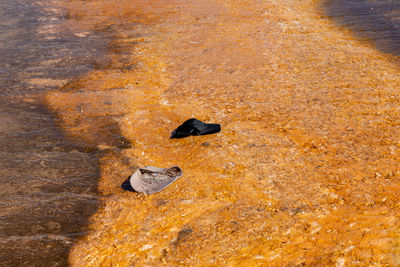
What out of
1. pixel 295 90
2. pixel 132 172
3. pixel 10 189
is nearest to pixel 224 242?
pixel 132 172

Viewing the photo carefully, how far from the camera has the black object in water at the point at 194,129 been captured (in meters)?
4.45

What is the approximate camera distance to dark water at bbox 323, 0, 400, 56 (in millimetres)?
7746

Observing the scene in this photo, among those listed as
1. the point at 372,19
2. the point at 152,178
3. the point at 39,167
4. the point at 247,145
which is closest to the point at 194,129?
the point at 247,145

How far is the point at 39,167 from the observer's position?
13.4 ft

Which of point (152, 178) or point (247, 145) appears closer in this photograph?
point (152, 178)

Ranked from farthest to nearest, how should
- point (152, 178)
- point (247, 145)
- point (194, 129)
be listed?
1. point (194, 129)
2. point (247, 145)
3. point (152, 178)

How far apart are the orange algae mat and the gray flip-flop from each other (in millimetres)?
78

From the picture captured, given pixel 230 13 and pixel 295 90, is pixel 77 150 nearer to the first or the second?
pixel 295 90

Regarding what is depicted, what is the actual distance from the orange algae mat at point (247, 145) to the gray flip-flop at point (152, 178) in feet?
0.26

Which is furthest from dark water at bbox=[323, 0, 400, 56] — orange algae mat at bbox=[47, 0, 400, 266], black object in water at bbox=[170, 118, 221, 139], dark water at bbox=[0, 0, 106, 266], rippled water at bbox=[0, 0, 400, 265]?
dark water at bbox=[0, 0, 106, 266]

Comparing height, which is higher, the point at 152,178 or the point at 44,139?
the point at 152,178

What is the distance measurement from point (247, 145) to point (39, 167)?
218 centimetres

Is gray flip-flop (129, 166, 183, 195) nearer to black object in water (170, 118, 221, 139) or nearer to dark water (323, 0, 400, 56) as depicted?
black object in water (170, 118, 221, 139)

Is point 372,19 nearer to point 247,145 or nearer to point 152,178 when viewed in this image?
point 247,145
